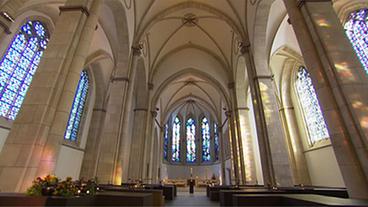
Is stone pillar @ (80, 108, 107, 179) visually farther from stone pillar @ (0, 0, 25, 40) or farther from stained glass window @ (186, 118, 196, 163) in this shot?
stained glass window @ (186, 118, 196, 163)

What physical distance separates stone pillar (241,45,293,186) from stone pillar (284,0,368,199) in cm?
372

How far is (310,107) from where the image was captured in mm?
12328

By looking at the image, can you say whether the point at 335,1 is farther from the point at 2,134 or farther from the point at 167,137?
the point at 167,137

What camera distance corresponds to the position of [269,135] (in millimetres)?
7648

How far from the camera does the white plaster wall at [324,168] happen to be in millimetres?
10205

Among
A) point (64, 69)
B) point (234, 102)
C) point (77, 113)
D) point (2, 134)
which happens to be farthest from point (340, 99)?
point (77, 113)

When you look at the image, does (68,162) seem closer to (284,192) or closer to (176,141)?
(284,192)

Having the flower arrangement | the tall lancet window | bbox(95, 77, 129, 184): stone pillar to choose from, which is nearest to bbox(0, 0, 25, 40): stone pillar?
bbox(95, 77, 129, 184): stone pillar

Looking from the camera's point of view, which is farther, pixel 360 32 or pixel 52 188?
pixel 360 32

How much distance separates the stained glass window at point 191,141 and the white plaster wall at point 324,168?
53.0 ft

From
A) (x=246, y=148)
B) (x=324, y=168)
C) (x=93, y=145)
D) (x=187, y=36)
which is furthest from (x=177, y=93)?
(x=324, y=168)

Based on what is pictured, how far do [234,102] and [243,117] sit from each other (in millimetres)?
1312

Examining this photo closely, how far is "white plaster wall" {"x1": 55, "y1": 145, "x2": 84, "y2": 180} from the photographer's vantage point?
38.9 ft

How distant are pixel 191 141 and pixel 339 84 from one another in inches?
944
